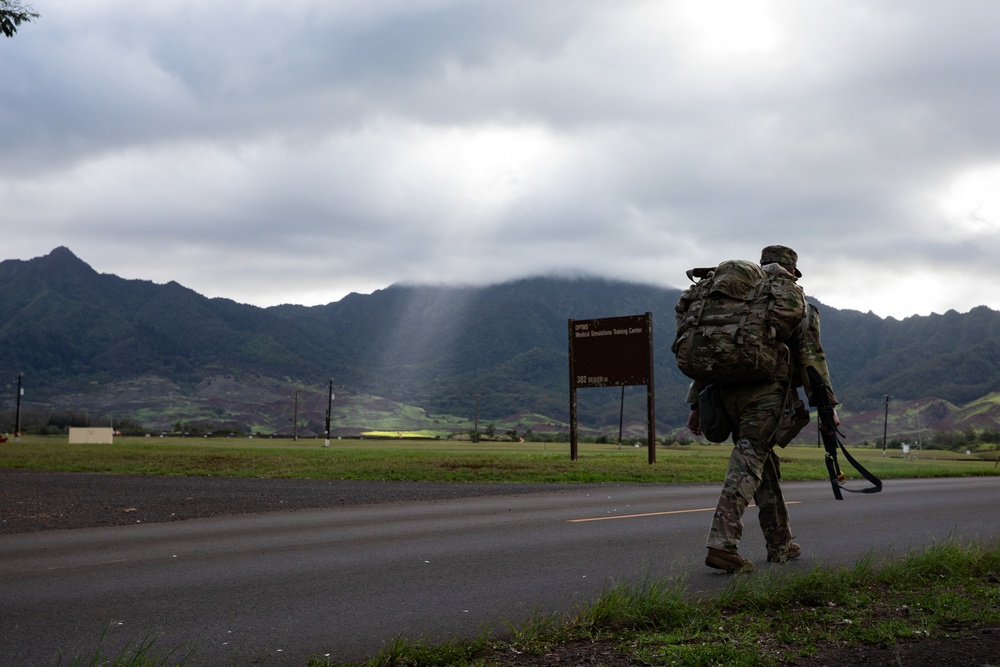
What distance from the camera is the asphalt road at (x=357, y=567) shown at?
204 inches

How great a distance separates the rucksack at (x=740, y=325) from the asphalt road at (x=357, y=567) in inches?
56.0

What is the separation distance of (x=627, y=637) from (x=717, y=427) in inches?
94.9

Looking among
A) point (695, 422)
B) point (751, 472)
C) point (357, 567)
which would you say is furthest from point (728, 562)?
point (357, 567)

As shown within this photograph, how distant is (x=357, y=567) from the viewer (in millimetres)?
7234

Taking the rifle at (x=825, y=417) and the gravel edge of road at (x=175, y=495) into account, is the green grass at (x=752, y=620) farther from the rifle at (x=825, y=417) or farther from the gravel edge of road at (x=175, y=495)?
the gravel edge of road at (x=175, y=495)

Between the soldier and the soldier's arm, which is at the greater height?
the soldier's arm

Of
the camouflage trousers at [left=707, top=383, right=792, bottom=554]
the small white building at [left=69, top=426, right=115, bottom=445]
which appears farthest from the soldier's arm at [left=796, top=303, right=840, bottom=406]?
the small white building at [left=69, top=426, right=115, bottom=445]

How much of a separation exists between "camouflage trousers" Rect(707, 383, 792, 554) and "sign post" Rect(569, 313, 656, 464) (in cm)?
1647

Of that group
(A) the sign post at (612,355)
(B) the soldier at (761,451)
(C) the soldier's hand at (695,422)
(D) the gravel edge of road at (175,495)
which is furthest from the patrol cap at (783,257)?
(A) the sign post at (612,355)

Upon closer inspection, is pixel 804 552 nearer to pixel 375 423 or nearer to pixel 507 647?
pixel 507 647

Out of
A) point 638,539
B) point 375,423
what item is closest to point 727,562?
point 638,539

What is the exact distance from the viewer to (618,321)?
80.7 ft

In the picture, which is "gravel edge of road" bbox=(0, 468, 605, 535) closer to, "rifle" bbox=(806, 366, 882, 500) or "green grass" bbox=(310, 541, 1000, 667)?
"green grass" bbox=(310, 541, 1000, 667)

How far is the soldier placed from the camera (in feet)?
22.0
